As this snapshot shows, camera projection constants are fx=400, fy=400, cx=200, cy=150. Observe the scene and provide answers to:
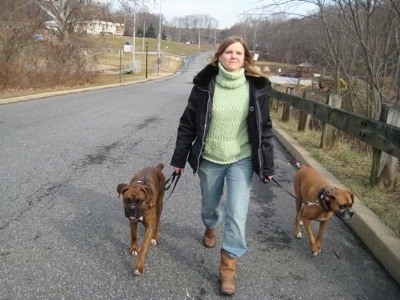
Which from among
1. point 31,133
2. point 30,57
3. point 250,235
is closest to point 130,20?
point 30,57

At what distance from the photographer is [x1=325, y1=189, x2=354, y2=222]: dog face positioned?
3484mm

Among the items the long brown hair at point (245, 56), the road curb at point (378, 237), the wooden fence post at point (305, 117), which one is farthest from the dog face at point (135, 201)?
the wooden fence post at point (305, 117)

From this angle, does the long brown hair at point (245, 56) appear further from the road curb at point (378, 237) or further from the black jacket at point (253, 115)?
the road curb at point (378, 237)

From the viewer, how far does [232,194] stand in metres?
3.20

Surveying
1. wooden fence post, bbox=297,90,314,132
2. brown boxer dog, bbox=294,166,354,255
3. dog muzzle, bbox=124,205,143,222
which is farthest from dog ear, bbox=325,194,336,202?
wooden fence post, bbox=297,90,314,132

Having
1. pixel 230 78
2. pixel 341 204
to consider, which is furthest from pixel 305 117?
pixel 230 78

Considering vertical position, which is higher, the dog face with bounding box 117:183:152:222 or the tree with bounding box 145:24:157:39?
the tree with bounding box 145:24:157:39

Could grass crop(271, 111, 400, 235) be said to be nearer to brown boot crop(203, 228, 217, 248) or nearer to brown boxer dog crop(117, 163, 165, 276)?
brown boot crop(203, 228, 217, 248)

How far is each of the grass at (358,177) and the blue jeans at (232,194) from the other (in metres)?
1.61

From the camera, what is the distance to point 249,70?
10.5 feet

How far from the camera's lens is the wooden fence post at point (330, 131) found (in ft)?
24.7

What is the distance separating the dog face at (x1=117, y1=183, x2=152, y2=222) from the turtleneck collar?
1.05m

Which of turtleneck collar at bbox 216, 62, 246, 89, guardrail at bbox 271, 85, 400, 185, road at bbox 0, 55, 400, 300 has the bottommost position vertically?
Result: road at bbox 0, 55, 400, 300

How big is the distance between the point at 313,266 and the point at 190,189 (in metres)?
2.32
